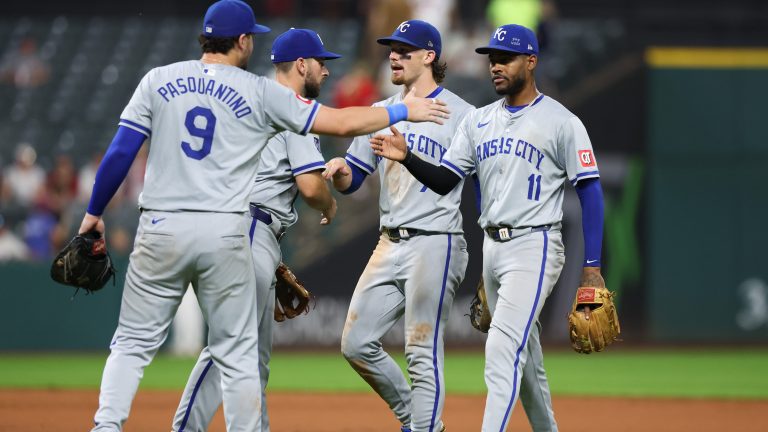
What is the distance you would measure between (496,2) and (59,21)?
27.2 feet

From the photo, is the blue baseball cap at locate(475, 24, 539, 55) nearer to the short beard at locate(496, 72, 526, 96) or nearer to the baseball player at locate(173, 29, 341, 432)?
the short beard at locate(496, 72, 526, 96)

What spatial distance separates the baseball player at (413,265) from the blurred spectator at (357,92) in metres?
8.11

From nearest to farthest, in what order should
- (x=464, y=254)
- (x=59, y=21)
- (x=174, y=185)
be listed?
1. (x=174, y=185)
2. (x=464, y=254)
3. (x=59, y=21)

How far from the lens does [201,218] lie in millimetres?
5191

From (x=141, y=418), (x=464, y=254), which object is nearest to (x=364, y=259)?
(x=141, y=418)

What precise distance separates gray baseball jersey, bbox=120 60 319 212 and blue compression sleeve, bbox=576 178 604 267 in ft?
4.79

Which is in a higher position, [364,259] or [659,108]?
[659,108]

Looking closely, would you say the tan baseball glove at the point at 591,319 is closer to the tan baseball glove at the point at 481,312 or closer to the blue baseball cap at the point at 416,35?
the tan baseball glove at the point at 481,312

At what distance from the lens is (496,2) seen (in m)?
15.9

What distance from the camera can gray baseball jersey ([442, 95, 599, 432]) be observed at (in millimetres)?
5723

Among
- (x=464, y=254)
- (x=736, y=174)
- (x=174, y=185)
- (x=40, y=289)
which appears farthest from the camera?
(x=736, y=174)

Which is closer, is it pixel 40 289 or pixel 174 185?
pixel 174 185

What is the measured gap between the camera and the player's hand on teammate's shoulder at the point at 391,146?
19.5 ft

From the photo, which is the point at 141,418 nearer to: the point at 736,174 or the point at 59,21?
the point at 736,174
